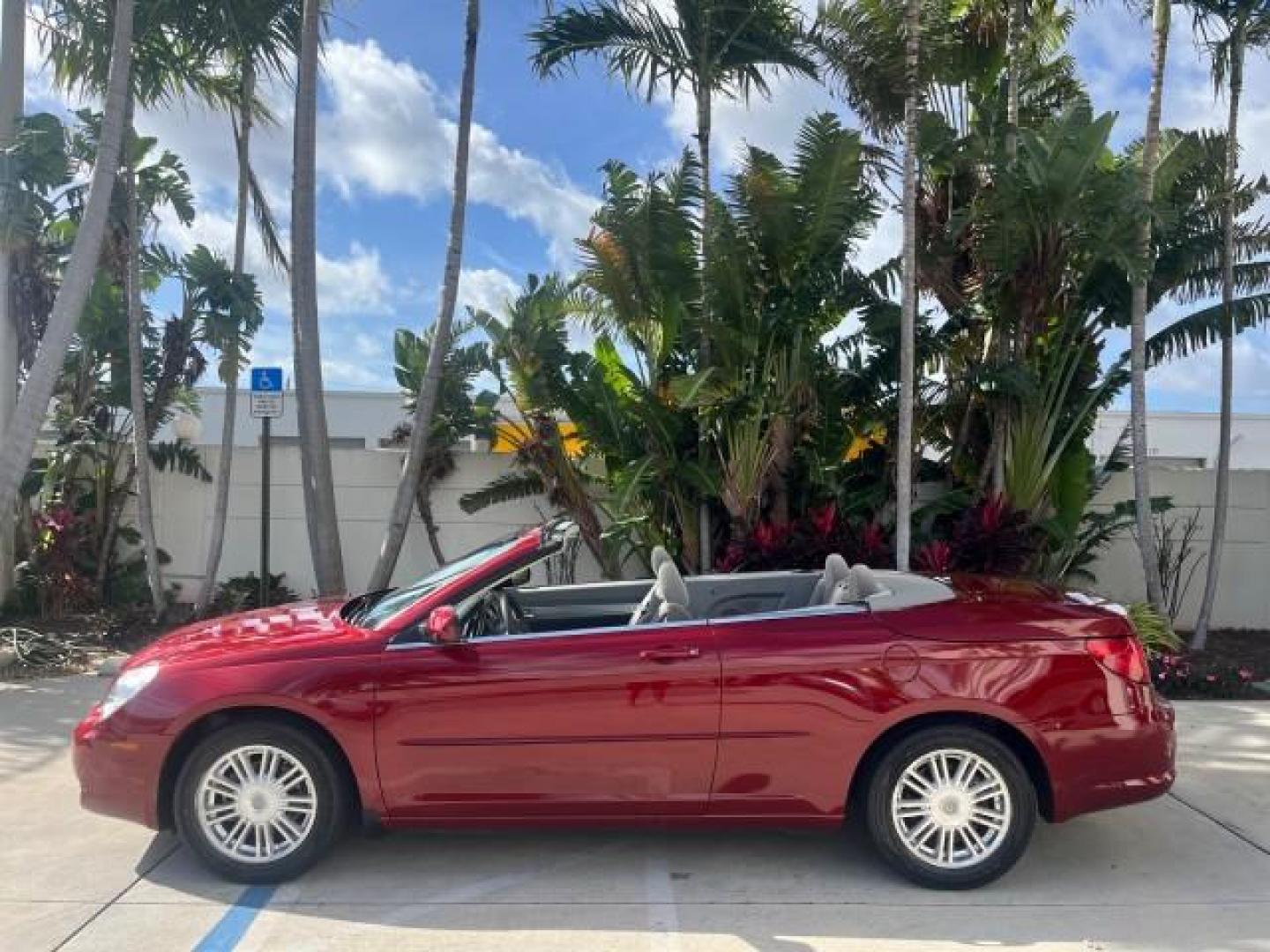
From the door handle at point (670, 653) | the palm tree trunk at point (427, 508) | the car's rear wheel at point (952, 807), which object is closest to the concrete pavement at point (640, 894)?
the car's rear wheel at point (952, 807)

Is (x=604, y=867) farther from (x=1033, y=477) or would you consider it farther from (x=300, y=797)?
(x=1033, y=477)

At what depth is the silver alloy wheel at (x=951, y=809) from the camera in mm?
4316

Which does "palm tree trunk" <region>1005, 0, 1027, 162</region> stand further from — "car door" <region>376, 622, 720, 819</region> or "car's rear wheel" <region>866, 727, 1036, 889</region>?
"car door" <region>376, 622, 720, 819</region>

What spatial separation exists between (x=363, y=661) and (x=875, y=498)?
6534mm

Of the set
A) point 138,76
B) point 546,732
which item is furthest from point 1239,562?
point 138,76

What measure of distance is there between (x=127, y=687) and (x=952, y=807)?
11.6ft

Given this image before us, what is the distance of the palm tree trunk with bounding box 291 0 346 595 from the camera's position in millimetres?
9391

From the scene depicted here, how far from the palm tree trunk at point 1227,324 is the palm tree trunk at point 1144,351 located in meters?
0.66

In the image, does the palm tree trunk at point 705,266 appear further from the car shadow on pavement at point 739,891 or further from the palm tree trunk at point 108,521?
the palm tree trunk at point 108,521

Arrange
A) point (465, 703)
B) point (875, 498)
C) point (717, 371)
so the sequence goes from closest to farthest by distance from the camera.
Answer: point (465, 703)
point (717, 371)
point (875, 498)

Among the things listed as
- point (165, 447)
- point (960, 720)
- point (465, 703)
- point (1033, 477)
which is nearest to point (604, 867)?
point (465, 703)

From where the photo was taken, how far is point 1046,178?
8484 mm

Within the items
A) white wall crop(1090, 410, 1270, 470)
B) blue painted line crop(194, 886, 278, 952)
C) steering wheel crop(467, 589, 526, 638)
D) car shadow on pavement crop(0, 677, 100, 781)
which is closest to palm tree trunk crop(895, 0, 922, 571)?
steering wheel crop(467, 589, 526, 638)

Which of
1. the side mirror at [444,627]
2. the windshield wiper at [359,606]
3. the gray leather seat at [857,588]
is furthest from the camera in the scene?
the windshield wiper at [359,606]
